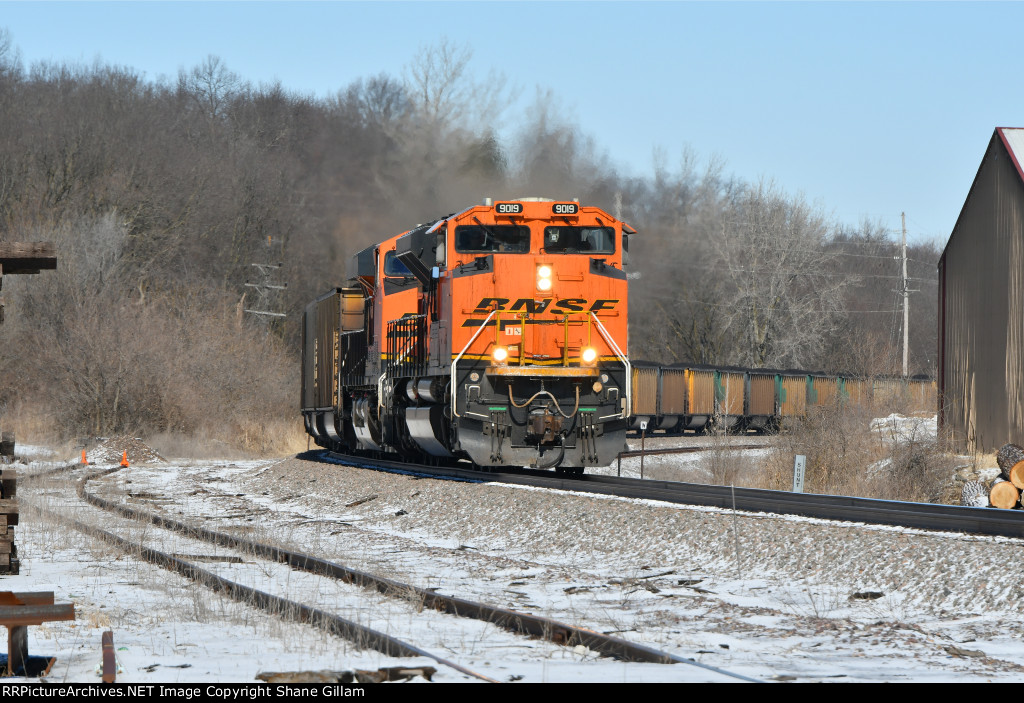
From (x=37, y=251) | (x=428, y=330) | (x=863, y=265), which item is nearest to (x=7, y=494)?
(x=37, y=251)

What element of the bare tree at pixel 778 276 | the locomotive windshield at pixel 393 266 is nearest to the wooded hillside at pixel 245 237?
the bare tree at pixel 778 276

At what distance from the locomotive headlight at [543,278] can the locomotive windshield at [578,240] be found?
399 mm

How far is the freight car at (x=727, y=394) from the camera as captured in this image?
38.8 meters

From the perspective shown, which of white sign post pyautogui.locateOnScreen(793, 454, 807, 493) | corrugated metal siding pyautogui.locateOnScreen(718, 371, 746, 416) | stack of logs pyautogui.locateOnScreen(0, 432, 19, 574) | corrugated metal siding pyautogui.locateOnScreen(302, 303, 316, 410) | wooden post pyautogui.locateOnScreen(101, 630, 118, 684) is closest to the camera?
wooden post pyautogui.locateOnScreen(101, 630, 118, 684)

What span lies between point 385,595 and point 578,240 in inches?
357

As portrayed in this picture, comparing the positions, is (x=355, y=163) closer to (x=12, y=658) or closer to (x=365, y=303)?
(x=365, y=303)

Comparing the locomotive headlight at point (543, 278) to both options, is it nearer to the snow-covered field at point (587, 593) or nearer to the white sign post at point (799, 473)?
the snow-covered field at point (587, 593)

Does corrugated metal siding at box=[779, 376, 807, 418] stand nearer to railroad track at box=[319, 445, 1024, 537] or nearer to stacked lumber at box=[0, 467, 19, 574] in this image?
railroad track at box=[319, 445, 1024, 537]

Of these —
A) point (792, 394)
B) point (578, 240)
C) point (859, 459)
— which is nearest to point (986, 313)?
point (859, 459)

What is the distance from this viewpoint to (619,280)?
16375 mm

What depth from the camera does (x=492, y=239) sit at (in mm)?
16188

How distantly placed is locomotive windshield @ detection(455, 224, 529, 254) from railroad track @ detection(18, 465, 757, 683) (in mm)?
5988

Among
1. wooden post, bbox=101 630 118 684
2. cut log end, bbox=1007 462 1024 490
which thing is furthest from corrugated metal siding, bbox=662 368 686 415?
wooden post, bbox=101 630 118 684

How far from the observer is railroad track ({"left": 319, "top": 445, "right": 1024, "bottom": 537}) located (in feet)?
30.8
